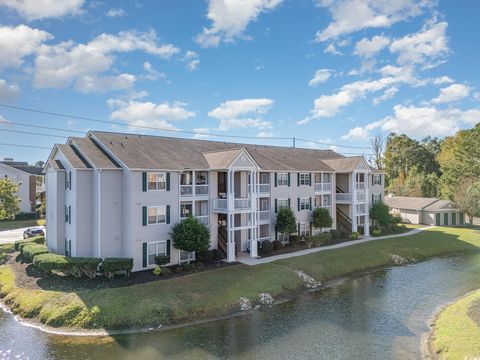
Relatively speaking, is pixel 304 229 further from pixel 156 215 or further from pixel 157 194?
pixel 157 194

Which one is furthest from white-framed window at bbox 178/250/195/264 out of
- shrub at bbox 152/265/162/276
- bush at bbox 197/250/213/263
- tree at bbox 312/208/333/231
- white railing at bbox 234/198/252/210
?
tree at bbox 312/208/333/231

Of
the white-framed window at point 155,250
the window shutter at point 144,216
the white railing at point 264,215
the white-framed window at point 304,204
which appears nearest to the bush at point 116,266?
the white-framed window at point 155,250

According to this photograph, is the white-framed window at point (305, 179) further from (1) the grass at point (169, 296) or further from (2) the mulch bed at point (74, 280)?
(2) the mulch bed at point (74, 280)

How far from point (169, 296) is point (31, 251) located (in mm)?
13853

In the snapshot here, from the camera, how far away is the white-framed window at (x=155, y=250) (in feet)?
85.4

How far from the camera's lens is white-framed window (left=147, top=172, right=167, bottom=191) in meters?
26.4

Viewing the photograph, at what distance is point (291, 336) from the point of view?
17.6m

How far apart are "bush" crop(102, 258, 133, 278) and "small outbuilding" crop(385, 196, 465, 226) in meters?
42.4

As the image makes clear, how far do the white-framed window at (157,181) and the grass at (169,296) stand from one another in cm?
702

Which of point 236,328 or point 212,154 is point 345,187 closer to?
point 212,154

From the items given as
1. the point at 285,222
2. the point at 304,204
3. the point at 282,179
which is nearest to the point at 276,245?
the point at 285,222

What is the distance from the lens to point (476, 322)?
17609 mm

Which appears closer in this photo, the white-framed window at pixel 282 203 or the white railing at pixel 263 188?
the white railing at pixel 263 188

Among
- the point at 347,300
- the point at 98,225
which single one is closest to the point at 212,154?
the point at 98,225
